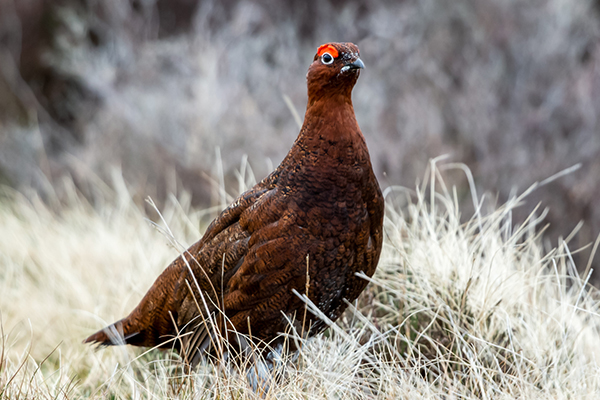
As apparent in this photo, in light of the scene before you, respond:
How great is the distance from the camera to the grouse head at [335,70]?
1.82m

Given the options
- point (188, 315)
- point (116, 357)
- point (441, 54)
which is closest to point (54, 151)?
point (441, 54)

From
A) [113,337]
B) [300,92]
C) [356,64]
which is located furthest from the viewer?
[300,92]

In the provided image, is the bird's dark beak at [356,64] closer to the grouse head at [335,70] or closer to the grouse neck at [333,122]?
the grouse head at [335,70]

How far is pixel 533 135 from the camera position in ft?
16.7

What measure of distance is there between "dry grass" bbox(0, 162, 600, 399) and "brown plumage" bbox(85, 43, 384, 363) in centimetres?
18

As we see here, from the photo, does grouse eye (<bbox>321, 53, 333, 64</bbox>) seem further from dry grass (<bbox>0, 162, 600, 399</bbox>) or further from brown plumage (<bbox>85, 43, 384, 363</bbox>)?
dry grass (<bbox>0, 162, 600, 399</bbox>)

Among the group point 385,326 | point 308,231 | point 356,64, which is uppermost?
point 356,64

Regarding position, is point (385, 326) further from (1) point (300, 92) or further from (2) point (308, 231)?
(1) point (300, 92)

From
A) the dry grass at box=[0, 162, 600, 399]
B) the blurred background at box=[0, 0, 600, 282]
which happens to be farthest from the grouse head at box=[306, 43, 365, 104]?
the blurred background at box=[0, 0, 600, 282]

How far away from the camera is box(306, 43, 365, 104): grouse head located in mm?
1819

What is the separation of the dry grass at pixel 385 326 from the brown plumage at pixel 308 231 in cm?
18

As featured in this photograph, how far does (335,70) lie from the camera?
1.82 metres

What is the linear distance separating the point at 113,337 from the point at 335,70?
1437 millimetres

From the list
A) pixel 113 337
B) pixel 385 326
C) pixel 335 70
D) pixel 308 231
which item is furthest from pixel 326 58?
pixel 113 337
